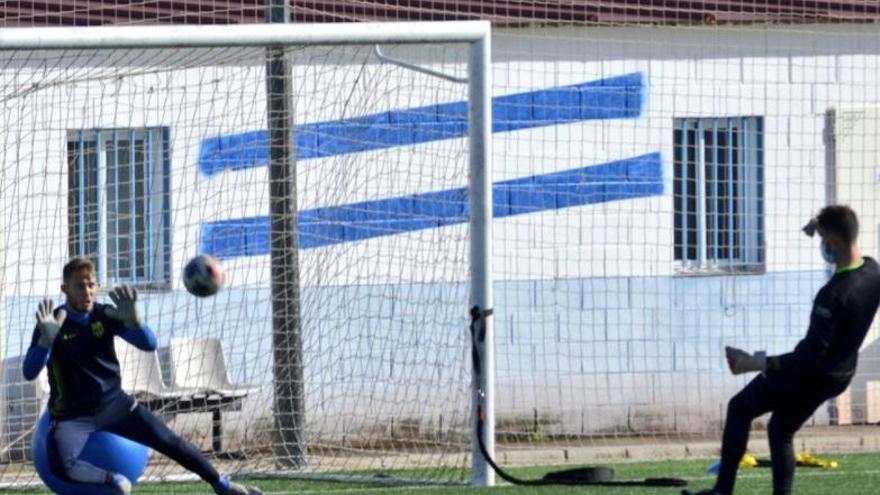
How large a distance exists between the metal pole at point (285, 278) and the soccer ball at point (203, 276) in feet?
9.73

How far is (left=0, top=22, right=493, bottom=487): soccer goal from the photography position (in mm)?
14039

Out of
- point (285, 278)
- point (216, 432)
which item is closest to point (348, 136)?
point (285, 278)

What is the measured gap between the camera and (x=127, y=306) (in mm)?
10492

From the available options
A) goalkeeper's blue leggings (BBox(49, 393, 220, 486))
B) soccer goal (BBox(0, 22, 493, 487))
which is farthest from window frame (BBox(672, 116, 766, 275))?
goalkeeper's blue leggings (BBox(49, 393, 220, 486))

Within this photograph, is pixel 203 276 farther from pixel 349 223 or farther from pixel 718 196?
pixel 718 196

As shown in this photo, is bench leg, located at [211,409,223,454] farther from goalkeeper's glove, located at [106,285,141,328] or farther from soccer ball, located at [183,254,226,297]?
goalkeeper's glove, located at [106,285,141,328]

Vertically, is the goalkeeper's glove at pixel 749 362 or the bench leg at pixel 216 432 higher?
the goalkeeper's glove at pixel 749 362

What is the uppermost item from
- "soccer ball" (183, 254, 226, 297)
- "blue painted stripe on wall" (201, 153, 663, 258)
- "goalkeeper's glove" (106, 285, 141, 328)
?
"blue painted stripe on wall" (201, 153, 663, 258)

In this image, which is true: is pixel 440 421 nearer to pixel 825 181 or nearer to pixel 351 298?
pixel 351 298

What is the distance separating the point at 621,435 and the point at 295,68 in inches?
168

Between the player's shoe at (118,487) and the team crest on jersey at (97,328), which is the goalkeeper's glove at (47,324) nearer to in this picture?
the team crest on jersey at (97,328)

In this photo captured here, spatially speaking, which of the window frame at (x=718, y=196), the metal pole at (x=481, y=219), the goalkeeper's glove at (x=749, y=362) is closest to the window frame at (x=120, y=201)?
the metal pole at (x=481, y=219)

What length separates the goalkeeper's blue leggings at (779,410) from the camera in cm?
1038

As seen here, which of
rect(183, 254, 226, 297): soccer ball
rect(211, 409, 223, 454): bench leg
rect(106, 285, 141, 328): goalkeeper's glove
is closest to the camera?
A: rect(106, 285, 141, 328): goalkeeper's glove
